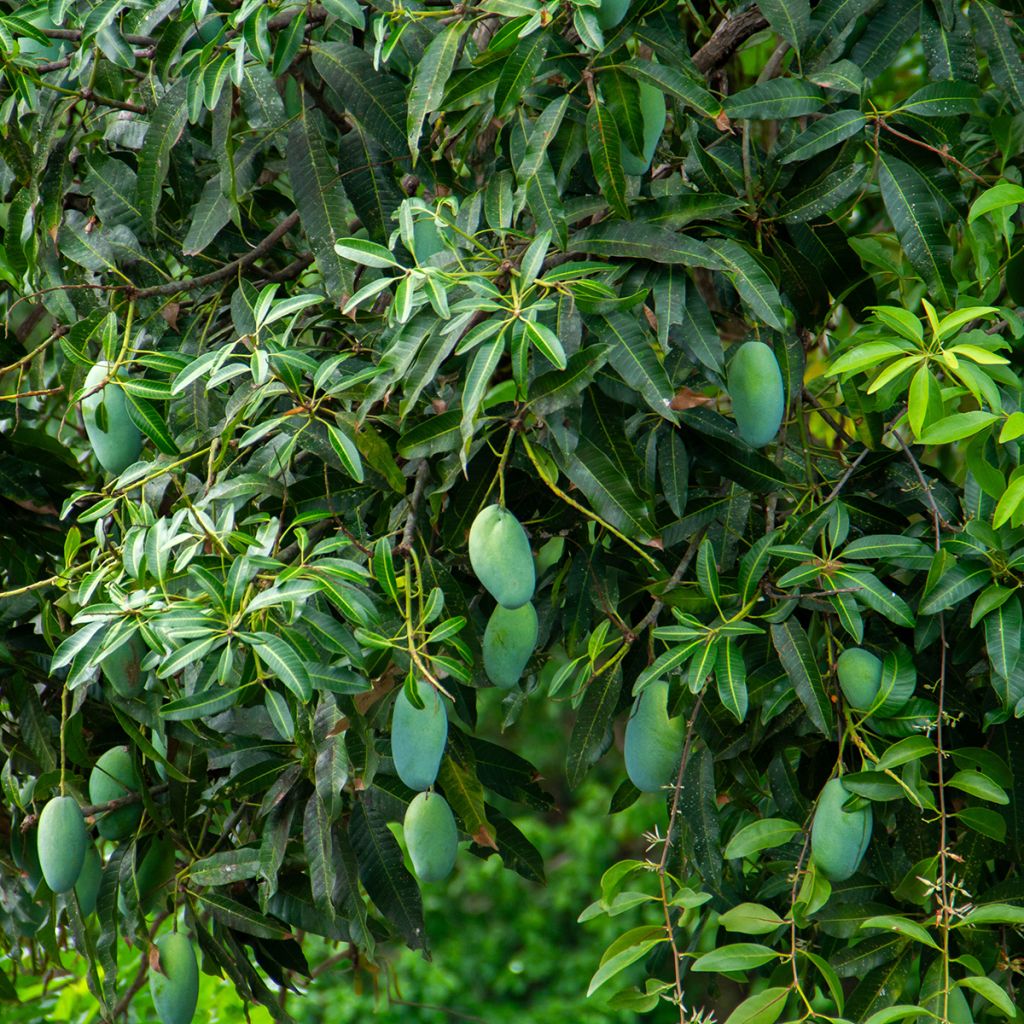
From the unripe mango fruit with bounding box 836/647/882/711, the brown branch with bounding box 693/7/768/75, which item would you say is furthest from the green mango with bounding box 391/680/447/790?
the brown branch with bounding box 693/7/768/75

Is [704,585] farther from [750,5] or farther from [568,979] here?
[568,979]

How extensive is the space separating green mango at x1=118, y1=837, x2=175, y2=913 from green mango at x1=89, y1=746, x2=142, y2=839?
0.03 metres

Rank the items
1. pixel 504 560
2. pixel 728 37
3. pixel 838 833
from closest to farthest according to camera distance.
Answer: pixel 504 560 < pixel 838 833 < pixel 728 37

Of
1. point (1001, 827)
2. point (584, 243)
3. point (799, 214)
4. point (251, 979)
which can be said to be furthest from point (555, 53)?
point (251, 979)

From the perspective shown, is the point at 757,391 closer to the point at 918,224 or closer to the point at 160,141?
the point at 918,224

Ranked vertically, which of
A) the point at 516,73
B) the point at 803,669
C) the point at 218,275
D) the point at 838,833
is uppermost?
the point at 516,73

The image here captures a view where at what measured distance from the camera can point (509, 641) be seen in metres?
1.12

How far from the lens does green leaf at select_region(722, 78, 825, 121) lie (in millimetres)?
1159

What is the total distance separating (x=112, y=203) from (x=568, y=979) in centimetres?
457

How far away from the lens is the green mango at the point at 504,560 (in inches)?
40.3

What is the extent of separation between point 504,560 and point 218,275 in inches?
20.8

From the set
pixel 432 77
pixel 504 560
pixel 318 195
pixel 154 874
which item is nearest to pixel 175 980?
pixel 154 874

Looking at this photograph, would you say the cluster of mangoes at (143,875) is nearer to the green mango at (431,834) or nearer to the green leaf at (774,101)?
the green mango at (431,834)

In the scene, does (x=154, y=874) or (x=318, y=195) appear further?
(x=154, y=874)
